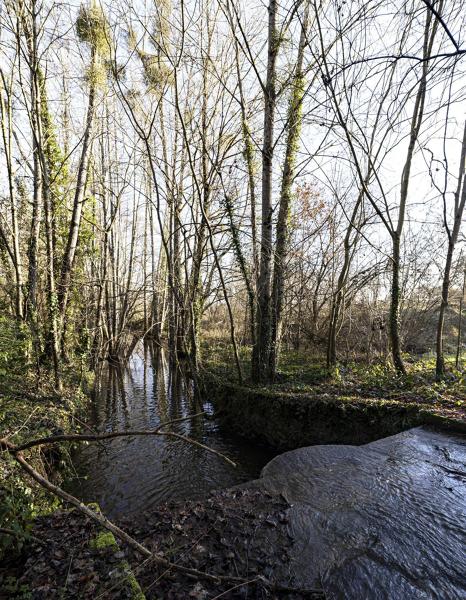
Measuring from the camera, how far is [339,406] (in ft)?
17.9

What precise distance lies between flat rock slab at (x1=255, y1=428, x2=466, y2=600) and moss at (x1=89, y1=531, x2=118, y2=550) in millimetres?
1416

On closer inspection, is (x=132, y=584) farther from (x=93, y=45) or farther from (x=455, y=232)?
(x=93, y=45)

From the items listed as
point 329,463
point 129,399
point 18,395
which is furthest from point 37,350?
point 329,463

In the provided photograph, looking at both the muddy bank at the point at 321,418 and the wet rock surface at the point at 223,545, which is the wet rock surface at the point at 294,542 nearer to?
the wet rock surface at the point at 223,545

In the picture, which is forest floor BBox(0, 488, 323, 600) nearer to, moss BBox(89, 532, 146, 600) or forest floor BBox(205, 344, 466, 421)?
moss BBox(89, 532, 146, 600)

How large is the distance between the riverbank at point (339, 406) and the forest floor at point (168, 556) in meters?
2.68

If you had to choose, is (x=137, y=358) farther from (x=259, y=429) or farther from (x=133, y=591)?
(x=133, y=591)

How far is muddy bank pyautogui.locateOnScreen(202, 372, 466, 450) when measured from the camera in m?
5.09

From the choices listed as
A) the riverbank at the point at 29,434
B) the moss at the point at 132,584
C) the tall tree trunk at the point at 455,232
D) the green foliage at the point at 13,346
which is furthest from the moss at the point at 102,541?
the tall tree trunk at the point at 455,232

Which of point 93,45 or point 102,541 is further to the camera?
point 93,45

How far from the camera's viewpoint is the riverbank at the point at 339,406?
516cm

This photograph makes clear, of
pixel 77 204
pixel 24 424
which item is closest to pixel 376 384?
pixel 24 424

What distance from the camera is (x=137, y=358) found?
17.1m

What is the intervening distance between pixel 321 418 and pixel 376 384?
181 cm
